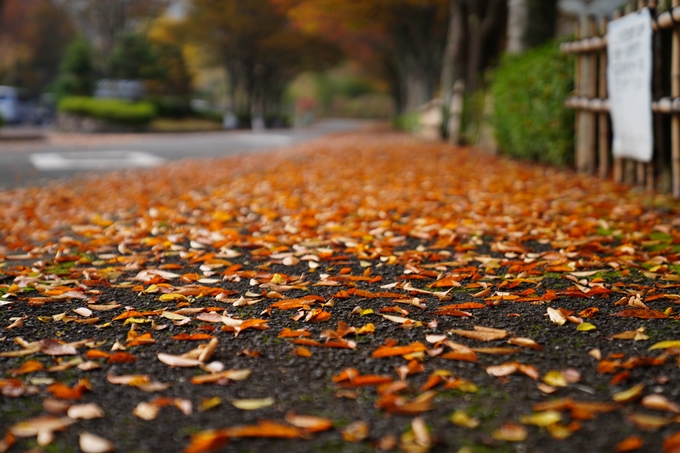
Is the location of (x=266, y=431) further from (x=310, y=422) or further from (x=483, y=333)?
(x=483, y=333)

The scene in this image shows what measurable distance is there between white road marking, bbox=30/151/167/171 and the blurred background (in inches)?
244

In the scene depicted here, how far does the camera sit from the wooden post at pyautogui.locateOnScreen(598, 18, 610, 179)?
23.9 ft

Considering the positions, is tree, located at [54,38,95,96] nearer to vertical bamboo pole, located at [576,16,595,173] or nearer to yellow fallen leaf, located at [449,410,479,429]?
vertical bamboo pole, located at [576,16,595,173]

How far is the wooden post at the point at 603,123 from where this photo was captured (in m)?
7.27

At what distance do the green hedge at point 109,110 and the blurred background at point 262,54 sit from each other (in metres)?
0.05

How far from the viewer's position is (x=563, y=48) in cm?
805

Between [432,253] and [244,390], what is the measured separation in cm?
219

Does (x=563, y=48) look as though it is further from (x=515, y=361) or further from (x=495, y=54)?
(x=495, y=54)

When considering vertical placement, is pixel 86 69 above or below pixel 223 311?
above

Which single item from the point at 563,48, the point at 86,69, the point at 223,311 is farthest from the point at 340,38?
the point at 223,311

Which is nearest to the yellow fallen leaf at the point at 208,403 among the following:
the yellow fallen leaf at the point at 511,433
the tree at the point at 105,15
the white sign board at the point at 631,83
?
the yellow fallen leaf at the point at 511,433

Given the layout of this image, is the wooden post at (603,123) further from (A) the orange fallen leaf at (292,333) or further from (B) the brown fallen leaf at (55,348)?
(B) the brown fallen leaf at (55,348)

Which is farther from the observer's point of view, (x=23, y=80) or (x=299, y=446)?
(x=23, y=80)

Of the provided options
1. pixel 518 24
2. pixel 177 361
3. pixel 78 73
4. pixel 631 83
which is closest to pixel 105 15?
pixel 78 73
